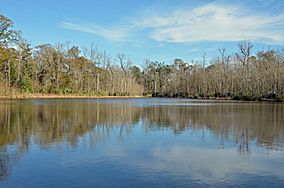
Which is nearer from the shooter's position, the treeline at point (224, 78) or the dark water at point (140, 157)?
the dark water at point (140, 157)

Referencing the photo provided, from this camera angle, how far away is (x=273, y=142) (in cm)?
1295

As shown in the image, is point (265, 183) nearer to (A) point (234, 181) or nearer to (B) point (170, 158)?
(A) point (234, 181)

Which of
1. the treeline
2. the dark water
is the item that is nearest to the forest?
the treeline

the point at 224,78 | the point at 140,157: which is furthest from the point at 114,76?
the point at 140,157

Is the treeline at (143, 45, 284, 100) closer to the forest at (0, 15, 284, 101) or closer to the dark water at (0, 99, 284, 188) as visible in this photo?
the forest at (0, 15, 284, 101)

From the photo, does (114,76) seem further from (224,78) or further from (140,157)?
(140,157)

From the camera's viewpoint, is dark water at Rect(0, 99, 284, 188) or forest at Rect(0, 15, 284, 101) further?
forest at Rect(0, 15, 284, 101)

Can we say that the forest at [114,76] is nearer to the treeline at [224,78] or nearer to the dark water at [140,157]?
the treeline at [224,78]

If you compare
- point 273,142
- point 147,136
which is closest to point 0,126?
point 147,136

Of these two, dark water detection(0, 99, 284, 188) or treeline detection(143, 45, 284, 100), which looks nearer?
dark water detection(0, 99, 284, 188)

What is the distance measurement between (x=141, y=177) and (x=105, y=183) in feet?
3.06

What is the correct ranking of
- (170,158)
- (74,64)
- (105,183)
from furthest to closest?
(74,64), (170,158), (105,183)

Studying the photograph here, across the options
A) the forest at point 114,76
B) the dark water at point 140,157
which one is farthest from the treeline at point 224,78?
the dark water at point 140,157

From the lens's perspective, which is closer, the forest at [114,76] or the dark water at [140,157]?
the dark water at [140,157]
